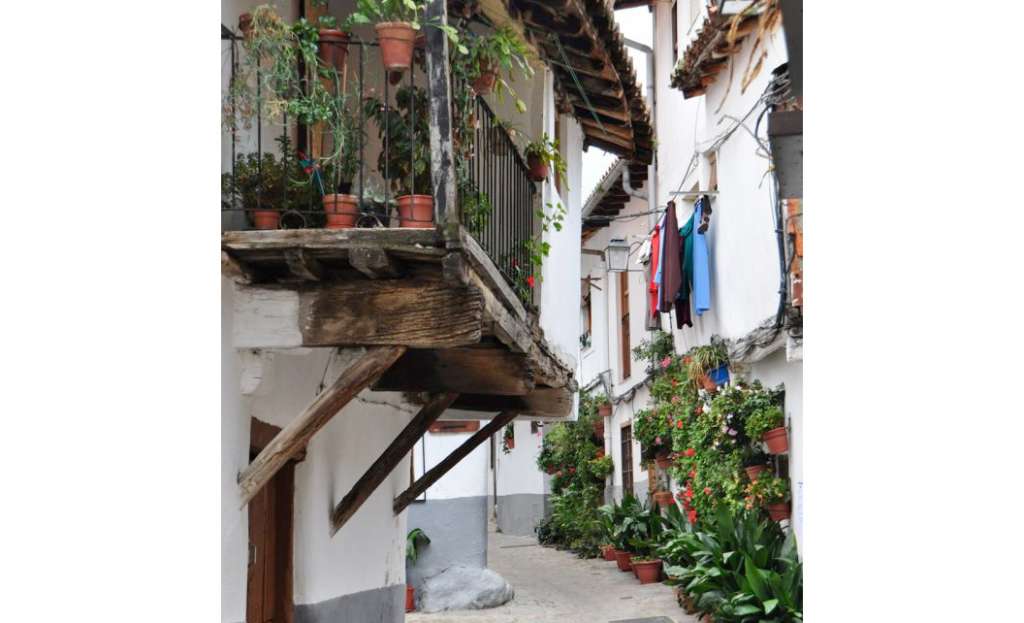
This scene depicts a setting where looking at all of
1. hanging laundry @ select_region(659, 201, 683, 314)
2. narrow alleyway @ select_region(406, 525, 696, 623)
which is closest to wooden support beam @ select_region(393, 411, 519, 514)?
narrow alleyway @ select_region(406, 525, 696, 623)

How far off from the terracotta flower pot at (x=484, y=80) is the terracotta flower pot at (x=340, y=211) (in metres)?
1.27

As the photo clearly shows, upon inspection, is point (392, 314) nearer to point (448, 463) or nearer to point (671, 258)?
point (448, 463)

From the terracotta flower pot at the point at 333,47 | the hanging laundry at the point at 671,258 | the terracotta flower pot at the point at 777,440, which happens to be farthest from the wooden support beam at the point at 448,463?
the hanging laundry at the point at 671,258

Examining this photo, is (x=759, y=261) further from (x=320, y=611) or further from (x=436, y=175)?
(x=436, y=175)

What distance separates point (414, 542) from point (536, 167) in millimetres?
6950

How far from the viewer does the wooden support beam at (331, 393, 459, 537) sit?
6445 mm

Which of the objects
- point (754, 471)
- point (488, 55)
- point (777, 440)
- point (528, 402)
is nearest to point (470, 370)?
point (488, 55)

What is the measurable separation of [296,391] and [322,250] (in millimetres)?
1605

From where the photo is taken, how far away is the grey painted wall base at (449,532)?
1360cm

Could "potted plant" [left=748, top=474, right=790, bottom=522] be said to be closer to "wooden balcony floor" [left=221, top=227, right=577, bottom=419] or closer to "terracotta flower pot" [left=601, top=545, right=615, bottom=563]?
"wooden balcony floor" [left=221, top=227, right=577, bottom=419]

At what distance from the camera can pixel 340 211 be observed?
4.59 meters

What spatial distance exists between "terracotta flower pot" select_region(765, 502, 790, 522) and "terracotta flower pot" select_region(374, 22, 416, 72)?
714 centimetres

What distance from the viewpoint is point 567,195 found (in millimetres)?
9797

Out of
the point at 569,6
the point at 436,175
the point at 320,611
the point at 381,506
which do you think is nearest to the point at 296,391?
the point at 320,611
